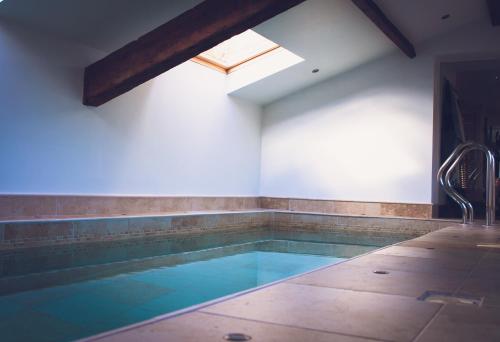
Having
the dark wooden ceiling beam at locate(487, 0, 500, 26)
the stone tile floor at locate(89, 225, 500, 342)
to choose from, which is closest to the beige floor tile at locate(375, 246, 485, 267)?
the stone tile floor at locate(89, 225, 500, 342)

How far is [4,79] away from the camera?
15.8ft

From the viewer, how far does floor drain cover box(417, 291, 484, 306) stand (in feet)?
5.37

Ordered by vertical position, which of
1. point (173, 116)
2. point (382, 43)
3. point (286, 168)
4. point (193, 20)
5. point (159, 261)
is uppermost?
point (382, 43)

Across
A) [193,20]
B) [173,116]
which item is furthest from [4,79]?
[173,116]

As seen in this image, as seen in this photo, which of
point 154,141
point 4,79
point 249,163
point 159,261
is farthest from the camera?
point 249,163

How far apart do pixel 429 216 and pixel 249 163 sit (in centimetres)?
297

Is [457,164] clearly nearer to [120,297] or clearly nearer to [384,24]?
[384,24]

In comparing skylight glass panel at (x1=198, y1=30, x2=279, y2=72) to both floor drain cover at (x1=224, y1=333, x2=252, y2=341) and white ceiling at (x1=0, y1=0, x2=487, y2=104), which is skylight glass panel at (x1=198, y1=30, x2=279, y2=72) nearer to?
white ceiling at (x1=0, y1=0, x2=487, y2=104)

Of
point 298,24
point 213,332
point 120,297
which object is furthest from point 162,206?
point 213,332

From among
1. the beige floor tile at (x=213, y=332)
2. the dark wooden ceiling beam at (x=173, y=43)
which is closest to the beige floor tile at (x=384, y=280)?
the beige floor tile at (x=213, y=332)

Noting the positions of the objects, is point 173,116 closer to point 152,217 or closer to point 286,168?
point 152,217

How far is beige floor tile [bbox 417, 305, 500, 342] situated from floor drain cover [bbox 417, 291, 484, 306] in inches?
4.4

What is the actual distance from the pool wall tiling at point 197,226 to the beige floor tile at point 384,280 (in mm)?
2903

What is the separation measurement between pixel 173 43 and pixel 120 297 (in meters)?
3.16
